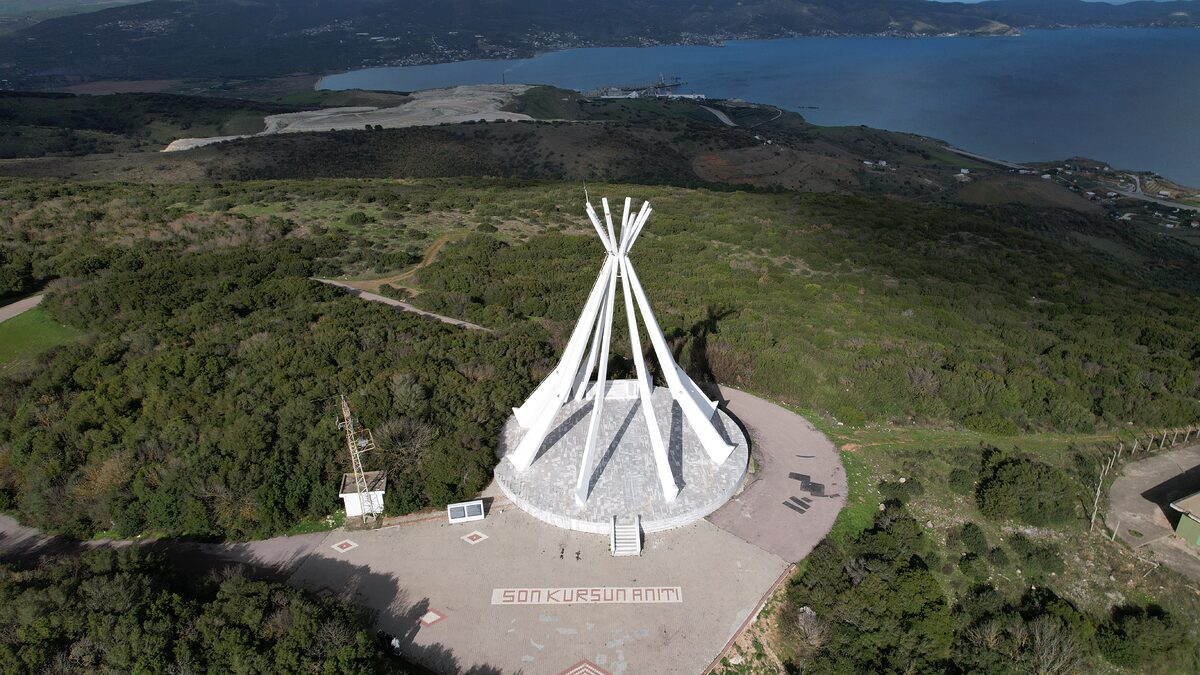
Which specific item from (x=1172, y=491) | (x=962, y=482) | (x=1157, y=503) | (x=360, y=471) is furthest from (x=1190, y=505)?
(x=360, y=471)

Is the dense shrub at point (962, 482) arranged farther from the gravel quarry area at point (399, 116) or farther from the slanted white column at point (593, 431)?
the gravel quarry area at point (399, 116)

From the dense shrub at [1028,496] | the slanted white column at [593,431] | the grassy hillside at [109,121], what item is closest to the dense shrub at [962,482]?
the dense shrub at [1028,496]

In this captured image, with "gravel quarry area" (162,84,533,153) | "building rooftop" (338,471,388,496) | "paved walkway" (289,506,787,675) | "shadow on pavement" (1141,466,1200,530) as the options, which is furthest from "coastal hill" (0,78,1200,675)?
"gravel quarry area" (162,84,533,153)

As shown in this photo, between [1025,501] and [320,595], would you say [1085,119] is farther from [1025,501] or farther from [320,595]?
[320,595]

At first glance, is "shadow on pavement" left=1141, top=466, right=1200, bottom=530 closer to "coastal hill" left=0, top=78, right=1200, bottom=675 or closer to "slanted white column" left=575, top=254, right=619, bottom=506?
"coastal hill" left=0, top=78, right=1200, bottom=675

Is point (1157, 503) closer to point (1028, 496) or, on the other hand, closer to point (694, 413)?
point (1028, 496)
